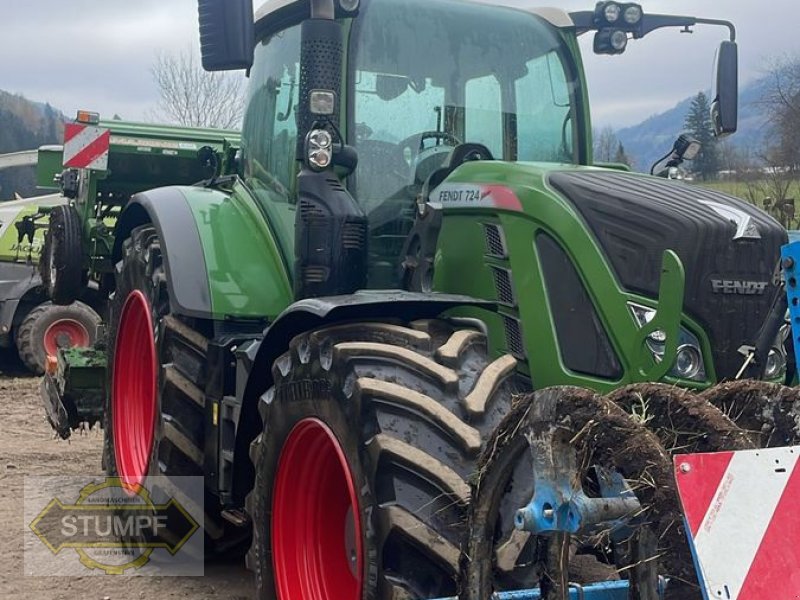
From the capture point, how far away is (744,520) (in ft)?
7.00

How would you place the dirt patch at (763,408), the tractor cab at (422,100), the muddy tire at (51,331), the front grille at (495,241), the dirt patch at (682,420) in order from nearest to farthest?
the dirt patch at (682,420) → the dirt patch at (763,408) → the front grille at (495,241) → the tractor cab at (422,100) → the muddy tire at (51,331)

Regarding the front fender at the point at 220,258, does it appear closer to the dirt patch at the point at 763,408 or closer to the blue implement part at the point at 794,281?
the dirt patch at the point at 763,408

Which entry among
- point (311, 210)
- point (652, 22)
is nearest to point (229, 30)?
point (311, 210)

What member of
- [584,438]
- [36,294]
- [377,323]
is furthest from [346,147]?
[36,294]

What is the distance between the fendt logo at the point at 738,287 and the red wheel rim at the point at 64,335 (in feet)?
29.8

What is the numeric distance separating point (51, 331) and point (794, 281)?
10195 millimetres

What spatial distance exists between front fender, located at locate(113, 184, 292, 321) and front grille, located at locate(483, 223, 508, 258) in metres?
1.07

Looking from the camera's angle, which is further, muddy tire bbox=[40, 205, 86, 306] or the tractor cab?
muddy tire bbox=[40, 205, 86, 306]

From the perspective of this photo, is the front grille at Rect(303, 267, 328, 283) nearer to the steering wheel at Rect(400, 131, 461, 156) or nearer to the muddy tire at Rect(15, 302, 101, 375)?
the steering wheel at Rect(400, 131, 461, 156)

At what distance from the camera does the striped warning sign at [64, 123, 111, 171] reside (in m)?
6.79

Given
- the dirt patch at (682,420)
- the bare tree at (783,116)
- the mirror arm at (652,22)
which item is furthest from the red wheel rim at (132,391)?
the bare tree at (783,116)

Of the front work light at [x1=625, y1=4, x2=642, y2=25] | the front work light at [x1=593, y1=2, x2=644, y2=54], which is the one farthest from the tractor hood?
the front work light at [x1=625, y1=4, x2=642, y2=25]

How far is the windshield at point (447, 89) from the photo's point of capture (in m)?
4.26

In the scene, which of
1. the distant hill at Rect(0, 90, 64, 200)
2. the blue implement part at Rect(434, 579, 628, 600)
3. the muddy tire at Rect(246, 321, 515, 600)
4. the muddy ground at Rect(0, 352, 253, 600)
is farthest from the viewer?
the distant hill at Rect(0, 90, 64, 200)
